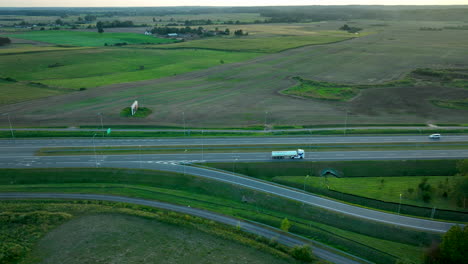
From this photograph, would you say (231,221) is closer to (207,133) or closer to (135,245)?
(135,245)

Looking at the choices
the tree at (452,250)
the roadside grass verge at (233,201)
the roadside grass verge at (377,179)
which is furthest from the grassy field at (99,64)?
the tree at (452,250)

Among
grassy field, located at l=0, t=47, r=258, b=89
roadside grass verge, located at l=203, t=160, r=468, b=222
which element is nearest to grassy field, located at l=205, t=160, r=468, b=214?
roadside grass verge, located at l=203, t=160, r=468, b=222

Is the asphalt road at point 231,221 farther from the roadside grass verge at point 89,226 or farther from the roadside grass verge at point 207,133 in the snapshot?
the roadside grass verge at point 207,133

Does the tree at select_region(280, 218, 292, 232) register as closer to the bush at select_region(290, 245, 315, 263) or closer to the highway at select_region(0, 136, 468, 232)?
the bush at select_region(290, 245, 315, 263)

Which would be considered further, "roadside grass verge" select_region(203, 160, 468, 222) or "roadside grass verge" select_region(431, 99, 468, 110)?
"roadside grass verge" select_region(431, 99, 468, 110)

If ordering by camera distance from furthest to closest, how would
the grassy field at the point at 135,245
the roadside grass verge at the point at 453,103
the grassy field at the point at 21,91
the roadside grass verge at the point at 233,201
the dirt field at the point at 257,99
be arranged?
1. the grassy field at the point at 21,91
2. the roadside grass verge at the point at 453,103
3. the dirt field at the point at 257,99
4. the roadside grass verge at the point at 233,201
5. the grassy field at the point at 135,245

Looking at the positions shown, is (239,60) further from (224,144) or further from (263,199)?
(263,199)

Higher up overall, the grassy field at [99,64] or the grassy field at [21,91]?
the grassy field at [99,64]
